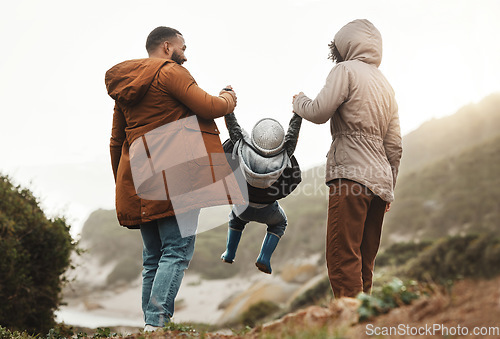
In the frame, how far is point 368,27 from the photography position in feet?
12.0

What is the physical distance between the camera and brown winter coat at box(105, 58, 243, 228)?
3256mm

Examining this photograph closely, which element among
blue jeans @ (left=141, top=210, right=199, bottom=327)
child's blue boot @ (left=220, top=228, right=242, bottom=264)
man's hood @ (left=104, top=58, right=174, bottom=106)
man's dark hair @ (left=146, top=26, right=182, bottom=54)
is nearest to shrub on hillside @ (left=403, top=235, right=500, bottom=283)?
child's blue boot @ (left=220, top=228, right=242, bottom=264)

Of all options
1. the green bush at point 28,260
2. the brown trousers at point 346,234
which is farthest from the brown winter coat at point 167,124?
the green bush at point 28,260

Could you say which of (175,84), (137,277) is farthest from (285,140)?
(137,277)

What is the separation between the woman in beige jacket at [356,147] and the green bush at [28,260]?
4.54 m

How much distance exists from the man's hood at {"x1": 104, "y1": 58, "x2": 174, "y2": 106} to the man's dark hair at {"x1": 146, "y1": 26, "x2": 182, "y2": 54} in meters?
0.23

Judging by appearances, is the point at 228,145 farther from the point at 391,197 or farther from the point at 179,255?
the point at 391,197

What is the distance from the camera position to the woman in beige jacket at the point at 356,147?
3365 mm

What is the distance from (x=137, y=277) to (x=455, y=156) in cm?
1986

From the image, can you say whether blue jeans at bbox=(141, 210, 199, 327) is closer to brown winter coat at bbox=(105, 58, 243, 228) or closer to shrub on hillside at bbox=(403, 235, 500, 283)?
brown winter coat at bbox=(105, 58, 243, 228)


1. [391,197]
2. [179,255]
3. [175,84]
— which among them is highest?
[175,84]

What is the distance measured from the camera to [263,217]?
3.87 metres

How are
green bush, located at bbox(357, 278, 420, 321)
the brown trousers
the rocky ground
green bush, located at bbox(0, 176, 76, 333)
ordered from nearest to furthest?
the rocky ground → green bush, located at bbox(357, 278, 420, 321) → the brown trousers → green bush, located at bbox(0, 176, 76, 333)

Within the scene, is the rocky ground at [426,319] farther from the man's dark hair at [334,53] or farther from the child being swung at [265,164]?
the man's dark hair at [334,53]
